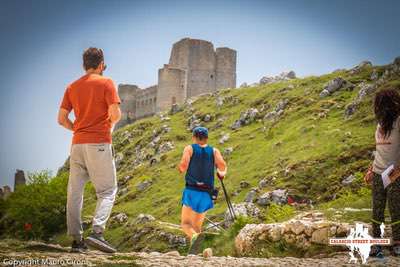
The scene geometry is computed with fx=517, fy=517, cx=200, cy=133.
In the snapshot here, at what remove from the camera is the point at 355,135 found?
31969 mm

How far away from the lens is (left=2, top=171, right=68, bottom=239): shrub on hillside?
1802 inches

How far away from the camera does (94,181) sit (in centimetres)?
825

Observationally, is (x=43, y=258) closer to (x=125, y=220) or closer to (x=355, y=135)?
(x=355, y=135)

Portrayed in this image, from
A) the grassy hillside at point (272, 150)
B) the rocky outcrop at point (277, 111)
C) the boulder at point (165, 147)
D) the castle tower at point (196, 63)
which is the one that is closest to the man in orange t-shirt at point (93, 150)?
the grassy hillside at point (272, 150)

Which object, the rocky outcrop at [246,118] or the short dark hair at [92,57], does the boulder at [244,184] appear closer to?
the rocky outcrop at [246,118]

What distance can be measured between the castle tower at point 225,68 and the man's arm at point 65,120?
80754 millimetres

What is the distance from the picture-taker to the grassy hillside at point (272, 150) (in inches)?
1117

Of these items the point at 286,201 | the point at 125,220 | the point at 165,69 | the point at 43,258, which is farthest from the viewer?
the point at 165,69

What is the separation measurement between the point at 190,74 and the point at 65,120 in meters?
79.7

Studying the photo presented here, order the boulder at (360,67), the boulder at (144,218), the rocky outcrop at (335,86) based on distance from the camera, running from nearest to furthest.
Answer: the boulder at (144,218) < the rocky outcrop at (335,86) < the boulder at (360,67)

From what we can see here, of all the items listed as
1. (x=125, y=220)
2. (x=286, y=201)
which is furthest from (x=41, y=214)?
(x=286, y=201)

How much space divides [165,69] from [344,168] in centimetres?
5971

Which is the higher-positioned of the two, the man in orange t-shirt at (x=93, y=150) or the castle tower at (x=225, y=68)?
the castle tower at (x=225, y=68)

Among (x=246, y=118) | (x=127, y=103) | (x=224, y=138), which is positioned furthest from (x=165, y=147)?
(x=127, y=103)
